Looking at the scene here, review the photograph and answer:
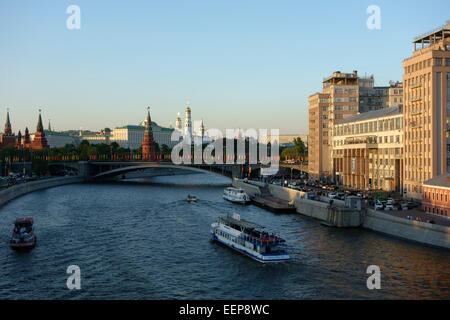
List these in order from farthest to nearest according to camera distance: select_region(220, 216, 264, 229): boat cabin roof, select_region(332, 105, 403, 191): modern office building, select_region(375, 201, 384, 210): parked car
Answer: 1. select_region(332, 105, 403, 191): modern office building
2. select_region(375, 201, 384, 210): parked car
3. select_region(220, 216, 264, 229): boat cabin roof

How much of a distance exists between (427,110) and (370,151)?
21.4m

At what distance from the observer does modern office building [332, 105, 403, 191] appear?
247 feet

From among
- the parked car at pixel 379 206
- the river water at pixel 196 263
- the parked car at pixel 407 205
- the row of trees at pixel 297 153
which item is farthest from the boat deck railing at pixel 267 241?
the row of trees at pixel 297 153

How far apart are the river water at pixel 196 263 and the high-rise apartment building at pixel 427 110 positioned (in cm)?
1592

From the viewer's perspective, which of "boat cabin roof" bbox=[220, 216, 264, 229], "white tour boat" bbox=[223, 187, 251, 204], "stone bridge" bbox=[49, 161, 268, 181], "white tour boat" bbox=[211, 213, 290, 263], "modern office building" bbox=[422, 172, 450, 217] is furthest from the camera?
"stone bridge" bbox=[49, 161, 268, 181]

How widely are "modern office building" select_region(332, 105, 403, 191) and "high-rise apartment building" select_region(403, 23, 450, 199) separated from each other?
21.6ft

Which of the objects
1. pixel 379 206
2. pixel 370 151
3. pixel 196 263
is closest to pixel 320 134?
pixel 370 151

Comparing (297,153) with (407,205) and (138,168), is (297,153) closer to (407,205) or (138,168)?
(138,168)

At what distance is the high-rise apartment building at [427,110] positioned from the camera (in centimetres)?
6184

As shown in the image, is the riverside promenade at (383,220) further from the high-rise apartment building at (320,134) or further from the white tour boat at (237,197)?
the high-rise apartment building at (320,134)

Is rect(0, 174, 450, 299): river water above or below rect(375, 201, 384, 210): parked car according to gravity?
below

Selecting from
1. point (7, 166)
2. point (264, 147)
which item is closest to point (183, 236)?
point (7, 166)

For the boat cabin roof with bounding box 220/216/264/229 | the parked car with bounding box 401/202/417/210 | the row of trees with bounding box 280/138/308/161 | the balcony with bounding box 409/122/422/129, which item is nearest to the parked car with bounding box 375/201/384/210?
the parked car with bounding box 401/202/417/210

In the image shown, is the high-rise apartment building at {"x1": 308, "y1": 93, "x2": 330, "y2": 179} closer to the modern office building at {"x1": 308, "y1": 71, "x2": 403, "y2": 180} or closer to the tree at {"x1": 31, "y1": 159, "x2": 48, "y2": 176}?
the modern office building at {"x1": 308, "y1": 71, "x2": 403, "y2": 180}
